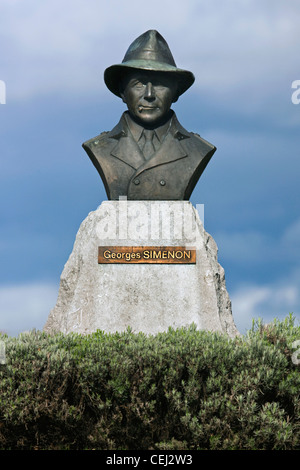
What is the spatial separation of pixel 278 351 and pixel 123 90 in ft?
17.2

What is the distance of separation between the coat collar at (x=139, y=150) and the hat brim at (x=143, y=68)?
0.61 meters

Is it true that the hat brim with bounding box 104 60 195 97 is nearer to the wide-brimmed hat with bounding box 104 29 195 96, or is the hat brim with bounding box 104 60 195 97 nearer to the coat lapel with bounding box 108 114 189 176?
the wide-brimmed hat with bounding box 104 29 195 96

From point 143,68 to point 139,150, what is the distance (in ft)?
4.10

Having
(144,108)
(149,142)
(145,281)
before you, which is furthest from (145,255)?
(144,108)

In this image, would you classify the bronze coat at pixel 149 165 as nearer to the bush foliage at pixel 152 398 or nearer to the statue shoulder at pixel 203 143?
the statue shoulder at pixel 203 143

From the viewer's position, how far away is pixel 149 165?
33.2 feet

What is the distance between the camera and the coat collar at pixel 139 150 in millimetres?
10203

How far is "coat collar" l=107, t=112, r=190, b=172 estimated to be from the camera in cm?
1020

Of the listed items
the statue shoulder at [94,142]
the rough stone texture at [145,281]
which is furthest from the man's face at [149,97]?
the rough stone texture at [145,281]

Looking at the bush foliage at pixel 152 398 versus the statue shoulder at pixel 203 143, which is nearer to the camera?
the bush foliage at pixel 152 398

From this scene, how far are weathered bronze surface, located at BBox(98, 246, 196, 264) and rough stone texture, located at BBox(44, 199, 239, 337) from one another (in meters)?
0.06

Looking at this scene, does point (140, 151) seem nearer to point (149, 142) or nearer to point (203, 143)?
point (149, 142)

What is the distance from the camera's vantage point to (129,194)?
33.2 ft
